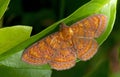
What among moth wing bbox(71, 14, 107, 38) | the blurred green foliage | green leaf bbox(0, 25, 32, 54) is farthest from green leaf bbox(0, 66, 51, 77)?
moth wing bbox(71, 14, 107, 38)

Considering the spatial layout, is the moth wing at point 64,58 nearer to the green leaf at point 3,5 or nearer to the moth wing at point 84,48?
the moth wing at point 84,48

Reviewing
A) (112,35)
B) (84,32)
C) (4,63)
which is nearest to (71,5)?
(112,35)

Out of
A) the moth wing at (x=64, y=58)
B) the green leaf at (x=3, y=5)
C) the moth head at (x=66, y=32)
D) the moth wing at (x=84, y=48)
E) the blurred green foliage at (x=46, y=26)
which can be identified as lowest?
the blurred green foliage at (x=46, y=26)

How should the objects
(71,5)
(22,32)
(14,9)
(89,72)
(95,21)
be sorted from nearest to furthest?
1. (22,32)
2. (95,21)
3. (89,72)
4. (71,5)
5. (14,9)

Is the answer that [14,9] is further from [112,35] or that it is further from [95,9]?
[95,9]

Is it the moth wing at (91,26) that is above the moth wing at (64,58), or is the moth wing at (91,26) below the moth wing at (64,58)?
above

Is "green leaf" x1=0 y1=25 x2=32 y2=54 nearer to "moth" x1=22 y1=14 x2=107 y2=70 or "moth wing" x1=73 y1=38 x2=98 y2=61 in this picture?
"moth" x1=22 y1=14 x2=107 y2=70

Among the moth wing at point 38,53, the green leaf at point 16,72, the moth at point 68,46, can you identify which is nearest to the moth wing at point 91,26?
the moth at point 68,46

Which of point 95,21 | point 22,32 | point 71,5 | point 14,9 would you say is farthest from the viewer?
point 14,9
